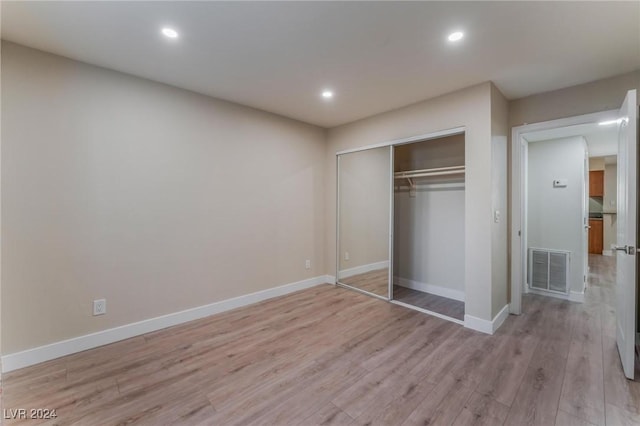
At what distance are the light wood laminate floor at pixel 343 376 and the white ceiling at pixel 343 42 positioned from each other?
2638 millimetres

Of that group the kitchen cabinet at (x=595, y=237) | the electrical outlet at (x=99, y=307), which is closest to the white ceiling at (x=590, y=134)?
the kitchen cabinet at (x=595, y=237)

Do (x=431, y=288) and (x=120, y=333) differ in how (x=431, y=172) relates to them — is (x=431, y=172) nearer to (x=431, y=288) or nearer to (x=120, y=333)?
(x=431, y=288)

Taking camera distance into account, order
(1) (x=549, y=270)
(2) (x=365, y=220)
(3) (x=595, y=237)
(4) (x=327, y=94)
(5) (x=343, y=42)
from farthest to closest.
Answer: (3) (x=595, y=237) < (2) (x=365, y=220) < (1) (x=549, y=270) < (4) (x=327, y=94) < (5) (x=343, y=42)

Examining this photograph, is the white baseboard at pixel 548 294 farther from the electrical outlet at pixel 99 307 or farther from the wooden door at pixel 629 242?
the electrical outlet at pixel 99 307

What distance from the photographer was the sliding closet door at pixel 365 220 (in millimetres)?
3902

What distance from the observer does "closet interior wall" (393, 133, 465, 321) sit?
3.68 metres

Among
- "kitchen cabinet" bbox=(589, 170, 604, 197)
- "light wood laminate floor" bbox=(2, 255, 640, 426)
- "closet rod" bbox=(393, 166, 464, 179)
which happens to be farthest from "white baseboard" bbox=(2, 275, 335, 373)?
"kitchen cabinet" bbox=(589, 170, 604, 197)

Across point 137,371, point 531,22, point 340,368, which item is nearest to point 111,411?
point 137,371

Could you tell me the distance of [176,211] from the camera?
300 centimetres

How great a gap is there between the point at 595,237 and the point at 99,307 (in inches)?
411

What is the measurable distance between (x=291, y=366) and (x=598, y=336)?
3.12m

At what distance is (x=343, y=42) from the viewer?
215 cm

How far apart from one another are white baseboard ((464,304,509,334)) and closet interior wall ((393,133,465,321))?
0.36 meters

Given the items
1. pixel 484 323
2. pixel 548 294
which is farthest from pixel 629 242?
→ pixel 548 294
